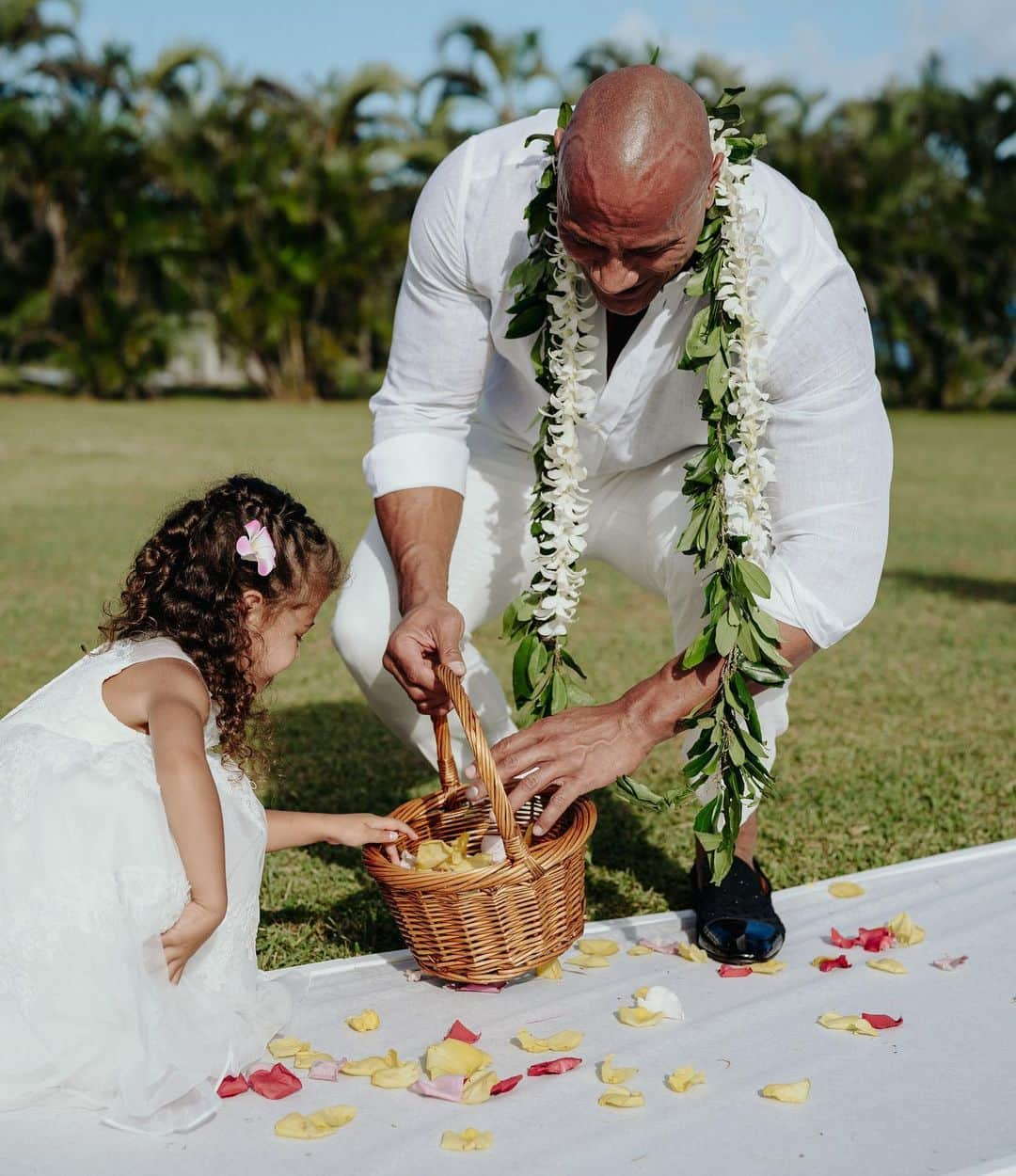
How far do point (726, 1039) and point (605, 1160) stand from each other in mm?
513

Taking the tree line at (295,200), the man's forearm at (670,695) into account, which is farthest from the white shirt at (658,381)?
the tree line at (295,200)

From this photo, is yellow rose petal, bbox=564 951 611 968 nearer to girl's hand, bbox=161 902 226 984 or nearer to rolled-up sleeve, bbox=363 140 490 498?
girl's hand, bbox=161 902 226 984

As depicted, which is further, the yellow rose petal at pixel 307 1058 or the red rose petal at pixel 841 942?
the red rose petal at pixel 841 942

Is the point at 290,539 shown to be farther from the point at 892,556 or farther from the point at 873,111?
the point at 873,111

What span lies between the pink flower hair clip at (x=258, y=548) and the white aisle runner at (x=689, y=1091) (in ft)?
3.00

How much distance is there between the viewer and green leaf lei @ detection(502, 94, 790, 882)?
9.74 ft

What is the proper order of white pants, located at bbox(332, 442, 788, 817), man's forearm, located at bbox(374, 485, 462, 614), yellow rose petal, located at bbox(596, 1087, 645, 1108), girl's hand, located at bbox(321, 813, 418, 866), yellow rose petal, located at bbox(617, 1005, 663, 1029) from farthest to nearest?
white pants, located at bbox(332, 442, 788, 817), man's forearm, located at bbox(374, 485, 462, 614), girl's hand, located at bbox(321, 813, 418, 866), yellow rose petal, located at bbox(617, 1005, 663, 1029), yellow rose petal, located at bbox(596, 1087, 645, 1108)

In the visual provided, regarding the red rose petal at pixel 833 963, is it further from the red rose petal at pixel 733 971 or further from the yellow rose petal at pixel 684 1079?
the yellow rose petal at pixel 684 1079

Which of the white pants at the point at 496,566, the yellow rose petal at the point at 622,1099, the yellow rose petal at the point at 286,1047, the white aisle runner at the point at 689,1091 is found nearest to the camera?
the white aisle runner at the point at 689,1091

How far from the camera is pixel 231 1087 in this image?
8.23ft

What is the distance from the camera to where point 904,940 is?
10.2ft

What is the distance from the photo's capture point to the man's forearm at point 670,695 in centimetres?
292

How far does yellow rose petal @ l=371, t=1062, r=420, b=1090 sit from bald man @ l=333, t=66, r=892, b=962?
22.4 inches

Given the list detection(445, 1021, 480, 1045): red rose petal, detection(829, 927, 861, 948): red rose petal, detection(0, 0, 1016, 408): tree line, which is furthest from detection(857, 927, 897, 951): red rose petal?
detection(0, 0, 1016, 408): tree line
